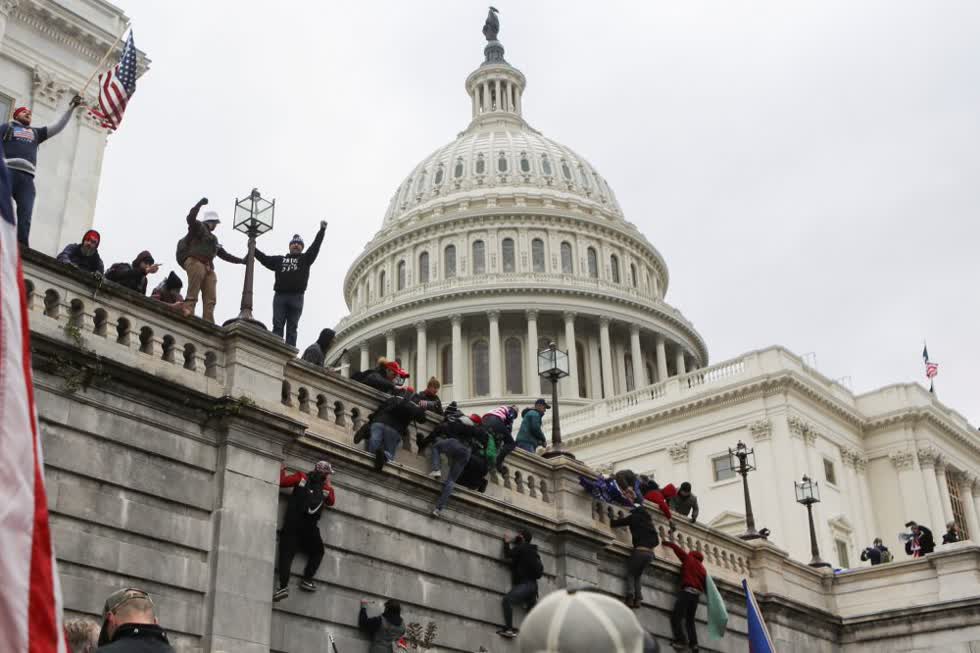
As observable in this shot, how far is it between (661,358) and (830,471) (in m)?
27.5

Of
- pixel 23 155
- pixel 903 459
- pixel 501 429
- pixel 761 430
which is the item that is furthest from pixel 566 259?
pixel 23 155

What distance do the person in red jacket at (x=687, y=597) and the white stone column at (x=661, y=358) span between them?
6104 centimetres

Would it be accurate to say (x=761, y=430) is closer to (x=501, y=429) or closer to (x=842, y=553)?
(x=842, y=553)

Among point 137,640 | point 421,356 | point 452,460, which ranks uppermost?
point 421,356

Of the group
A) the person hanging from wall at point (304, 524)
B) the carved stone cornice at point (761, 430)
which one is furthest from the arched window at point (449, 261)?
the person hanging from wall at point (304, 524)

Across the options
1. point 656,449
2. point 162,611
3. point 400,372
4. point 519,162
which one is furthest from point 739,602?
point 519,162

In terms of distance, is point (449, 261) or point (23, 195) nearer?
point (23, 195)

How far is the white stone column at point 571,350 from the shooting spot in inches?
3201

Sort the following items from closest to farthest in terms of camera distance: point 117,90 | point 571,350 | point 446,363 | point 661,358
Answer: point 117,90
point 571,350
point 661,358
point 446,363

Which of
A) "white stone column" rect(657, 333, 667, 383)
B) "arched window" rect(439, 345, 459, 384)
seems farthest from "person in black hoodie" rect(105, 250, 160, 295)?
"white stone column" rect(657, 333, 667, 383)

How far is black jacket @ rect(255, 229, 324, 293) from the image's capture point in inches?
758

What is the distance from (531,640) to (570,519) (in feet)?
54.3

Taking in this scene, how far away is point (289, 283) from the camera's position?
19438 mm

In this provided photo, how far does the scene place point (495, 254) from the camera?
89.2 meters
